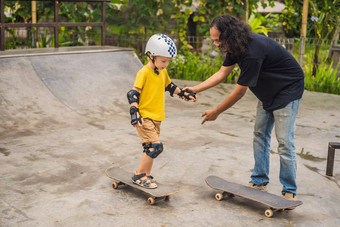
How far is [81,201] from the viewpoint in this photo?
3668 mm

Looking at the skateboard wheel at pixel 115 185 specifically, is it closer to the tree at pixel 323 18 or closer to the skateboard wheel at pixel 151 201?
the skateboard wheel at pixel 151 201

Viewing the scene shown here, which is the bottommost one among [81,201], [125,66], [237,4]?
[81,201]

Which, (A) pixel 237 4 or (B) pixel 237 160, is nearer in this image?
(B) pixel 237 160

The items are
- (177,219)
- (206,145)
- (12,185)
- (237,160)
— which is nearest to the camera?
(177,219)

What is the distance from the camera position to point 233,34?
3.34m

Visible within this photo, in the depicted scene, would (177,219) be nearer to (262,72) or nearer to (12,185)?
(262,72)

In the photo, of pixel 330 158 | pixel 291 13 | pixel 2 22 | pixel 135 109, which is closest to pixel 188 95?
pixel 135 109

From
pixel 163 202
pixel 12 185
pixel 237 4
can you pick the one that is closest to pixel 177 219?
pixel 163 202

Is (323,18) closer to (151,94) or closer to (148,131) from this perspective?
(151,94)

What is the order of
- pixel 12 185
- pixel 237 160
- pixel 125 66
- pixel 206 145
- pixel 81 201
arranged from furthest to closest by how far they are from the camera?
pixel 125 66
pixel 206 145
pixel 237 160
pixel 12 185
pixel 81 201

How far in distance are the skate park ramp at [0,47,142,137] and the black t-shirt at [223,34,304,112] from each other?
3.55 meters

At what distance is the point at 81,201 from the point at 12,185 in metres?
0.75

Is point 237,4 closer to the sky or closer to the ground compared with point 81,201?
closer to the sky

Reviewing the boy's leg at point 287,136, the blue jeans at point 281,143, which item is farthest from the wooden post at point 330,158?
the boy's leg at point 287,136
